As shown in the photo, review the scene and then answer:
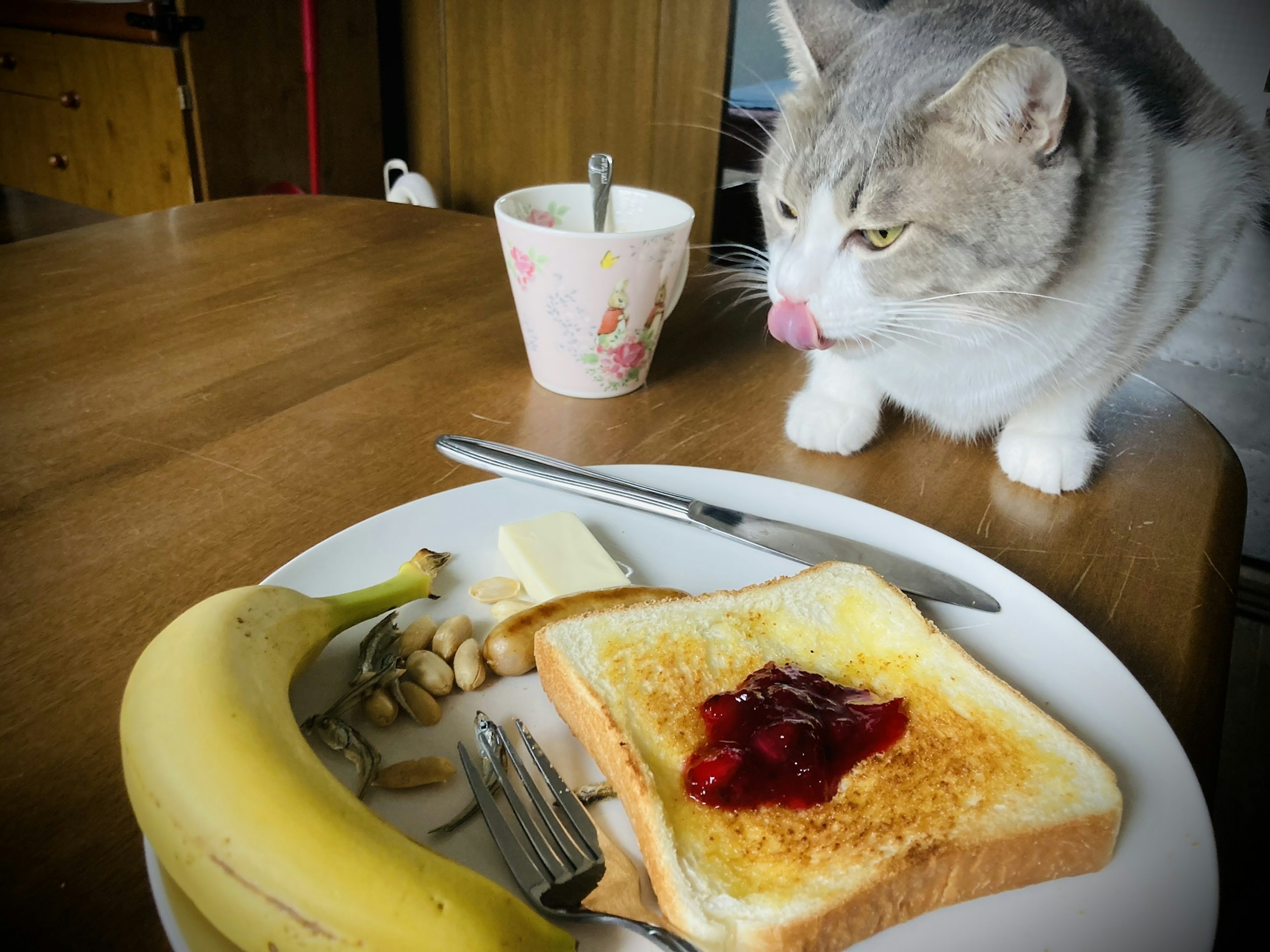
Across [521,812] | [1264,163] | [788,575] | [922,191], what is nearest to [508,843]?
[521,812]

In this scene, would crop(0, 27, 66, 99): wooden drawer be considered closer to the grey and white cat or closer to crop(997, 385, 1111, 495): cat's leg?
the grey and white cat

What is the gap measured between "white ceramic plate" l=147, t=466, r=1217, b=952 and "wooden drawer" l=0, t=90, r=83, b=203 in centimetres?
329

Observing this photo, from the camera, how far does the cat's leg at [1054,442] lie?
88 cm

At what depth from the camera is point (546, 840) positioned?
45 cm

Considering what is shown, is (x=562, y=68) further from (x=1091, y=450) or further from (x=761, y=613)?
(x=761, y=613)

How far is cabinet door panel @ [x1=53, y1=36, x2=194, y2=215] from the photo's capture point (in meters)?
2.64

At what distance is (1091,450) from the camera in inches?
35.9

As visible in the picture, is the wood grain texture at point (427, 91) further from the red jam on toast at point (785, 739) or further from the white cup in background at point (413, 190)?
the red jam on toast at point (785, 739)

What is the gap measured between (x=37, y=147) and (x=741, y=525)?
12.1 feet

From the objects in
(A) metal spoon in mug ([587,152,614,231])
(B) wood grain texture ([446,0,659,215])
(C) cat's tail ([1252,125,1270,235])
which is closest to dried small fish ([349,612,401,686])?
(A) metal spoon in mug ([587,152,614,231])

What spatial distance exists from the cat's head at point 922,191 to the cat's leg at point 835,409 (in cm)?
6

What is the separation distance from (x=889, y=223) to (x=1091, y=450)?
0.33 m

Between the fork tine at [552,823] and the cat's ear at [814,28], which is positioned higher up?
the cat's ear at [814,28]

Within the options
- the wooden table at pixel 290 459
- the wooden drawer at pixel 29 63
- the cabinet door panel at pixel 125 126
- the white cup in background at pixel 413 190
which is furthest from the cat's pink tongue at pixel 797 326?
the wooden drawer at pixel 29 63
